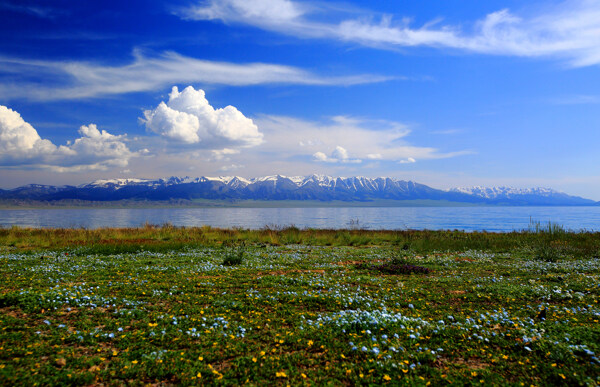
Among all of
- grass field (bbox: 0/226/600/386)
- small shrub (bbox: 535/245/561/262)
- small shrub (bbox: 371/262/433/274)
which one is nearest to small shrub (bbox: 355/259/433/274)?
small shrub (bbox: 371/262/433/274)

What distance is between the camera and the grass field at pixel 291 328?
5.50 metres

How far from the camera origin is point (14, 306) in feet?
27.0

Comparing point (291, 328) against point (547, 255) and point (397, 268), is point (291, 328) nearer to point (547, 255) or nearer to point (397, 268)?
point (397, 268)

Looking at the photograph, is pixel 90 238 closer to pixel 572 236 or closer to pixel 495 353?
pixel 495 353

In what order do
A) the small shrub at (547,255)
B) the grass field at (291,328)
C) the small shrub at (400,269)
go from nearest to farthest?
1. the grass field at (291,328)
2. the small shrub at (400,269)
3. the small shrub at (547,255)

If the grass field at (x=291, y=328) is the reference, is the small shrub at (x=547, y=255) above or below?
below

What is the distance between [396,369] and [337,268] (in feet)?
36.5

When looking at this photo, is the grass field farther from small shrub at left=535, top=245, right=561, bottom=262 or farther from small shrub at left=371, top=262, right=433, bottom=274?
small shrub at left=535, top=245, right=561, bottom=262

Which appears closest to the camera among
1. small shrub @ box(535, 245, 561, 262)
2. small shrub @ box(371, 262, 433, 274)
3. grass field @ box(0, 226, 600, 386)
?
grass field @ box(0, 226, 600, 386)

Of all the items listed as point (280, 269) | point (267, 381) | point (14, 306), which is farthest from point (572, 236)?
point (14, 306)

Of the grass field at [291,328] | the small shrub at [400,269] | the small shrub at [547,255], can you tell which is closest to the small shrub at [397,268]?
the small shrub at [400,269]

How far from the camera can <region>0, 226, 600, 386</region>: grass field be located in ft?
18.0

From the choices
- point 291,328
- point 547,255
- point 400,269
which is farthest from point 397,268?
point 547,255

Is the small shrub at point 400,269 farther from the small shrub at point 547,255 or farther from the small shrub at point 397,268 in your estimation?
the small shrub at point 547,255
